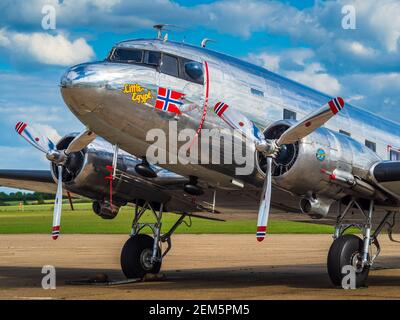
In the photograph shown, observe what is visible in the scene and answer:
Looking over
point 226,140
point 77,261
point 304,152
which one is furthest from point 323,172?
point 77,261

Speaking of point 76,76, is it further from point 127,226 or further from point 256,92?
point 127,226

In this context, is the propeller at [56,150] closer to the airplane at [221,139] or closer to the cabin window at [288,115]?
the airplane at [221,139]

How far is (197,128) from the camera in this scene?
45.9 feet

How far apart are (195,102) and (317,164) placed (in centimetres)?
253

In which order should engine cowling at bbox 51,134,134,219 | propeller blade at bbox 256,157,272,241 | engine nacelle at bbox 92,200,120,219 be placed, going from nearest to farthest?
propeller blade at bbox 256,157,272,241 → engine cowling at bbox 51,134,134,219 → engine nacelle at bbox 92,200,120,219

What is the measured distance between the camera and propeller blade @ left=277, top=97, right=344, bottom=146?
13656 millimetres

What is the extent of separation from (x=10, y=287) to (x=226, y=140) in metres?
5.40

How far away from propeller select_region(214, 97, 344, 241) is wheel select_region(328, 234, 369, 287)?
1.82 meters

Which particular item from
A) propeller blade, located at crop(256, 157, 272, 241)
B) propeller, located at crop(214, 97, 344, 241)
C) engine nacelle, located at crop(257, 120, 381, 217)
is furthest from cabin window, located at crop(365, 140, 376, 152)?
propeller blade, located at crop(256, 157, 272, 241)

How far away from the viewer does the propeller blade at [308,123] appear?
1366 centimetres

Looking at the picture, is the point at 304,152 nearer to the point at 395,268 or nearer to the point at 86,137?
the point at 86,137

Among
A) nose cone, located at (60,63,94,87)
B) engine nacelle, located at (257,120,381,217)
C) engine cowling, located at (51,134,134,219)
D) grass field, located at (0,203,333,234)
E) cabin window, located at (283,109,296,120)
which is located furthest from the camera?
grass field, located at (0,203,333,234)

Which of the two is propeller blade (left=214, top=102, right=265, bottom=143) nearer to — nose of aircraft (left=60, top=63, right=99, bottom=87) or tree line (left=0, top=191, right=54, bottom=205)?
nose of aircraft (left=60, top=63, right=99, bottom=87)
